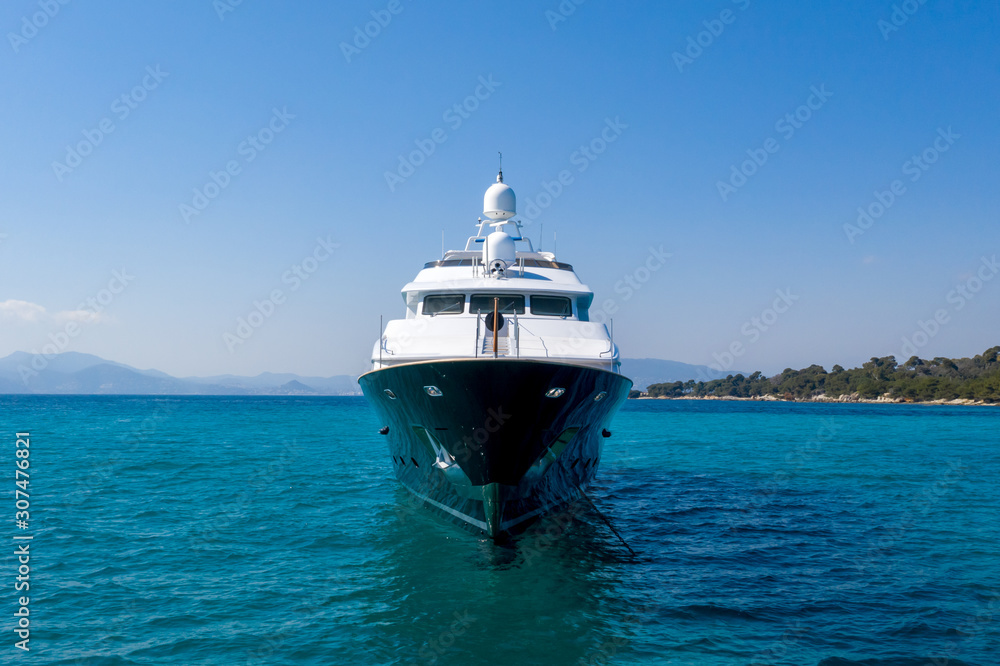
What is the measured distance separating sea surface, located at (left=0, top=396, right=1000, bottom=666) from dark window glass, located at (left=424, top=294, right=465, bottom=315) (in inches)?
170

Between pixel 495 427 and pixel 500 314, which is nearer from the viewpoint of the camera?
pixel 495 427

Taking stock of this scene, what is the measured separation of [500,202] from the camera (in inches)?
700

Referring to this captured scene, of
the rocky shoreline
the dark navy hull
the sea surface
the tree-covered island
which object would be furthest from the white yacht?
the rocky shoreline

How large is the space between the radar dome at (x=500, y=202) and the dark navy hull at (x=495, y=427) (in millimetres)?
7802

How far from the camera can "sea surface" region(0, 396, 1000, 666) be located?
21.9 feet

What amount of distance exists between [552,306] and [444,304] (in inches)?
95.8

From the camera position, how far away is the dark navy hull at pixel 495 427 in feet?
29.8

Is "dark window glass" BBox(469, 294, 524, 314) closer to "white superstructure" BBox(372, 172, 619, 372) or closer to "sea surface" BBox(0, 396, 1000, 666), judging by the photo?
"white superstructure" BBox(372, 172, 619, 372)

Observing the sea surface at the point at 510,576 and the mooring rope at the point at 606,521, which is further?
the mooring rope at the point at 606,521

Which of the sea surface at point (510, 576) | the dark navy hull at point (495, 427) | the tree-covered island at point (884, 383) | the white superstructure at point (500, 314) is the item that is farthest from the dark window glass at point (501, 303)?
the tree-covered island at point (884, 383)

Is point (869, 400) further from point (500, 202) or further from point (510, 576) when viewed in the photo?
point (510, 576)
